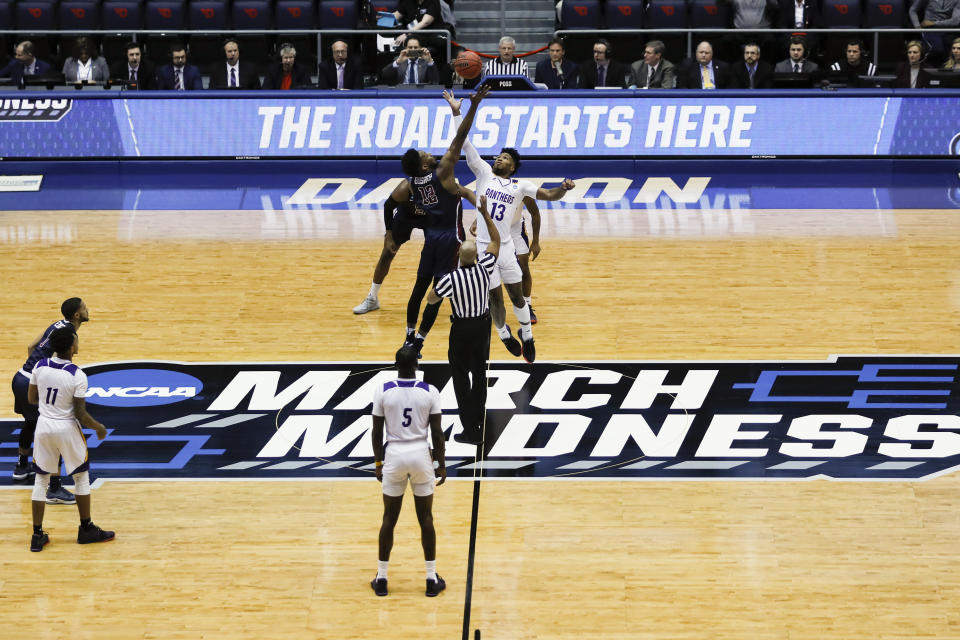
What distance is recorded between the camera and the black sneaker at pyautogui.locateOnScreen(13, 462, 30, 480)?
11125 mm

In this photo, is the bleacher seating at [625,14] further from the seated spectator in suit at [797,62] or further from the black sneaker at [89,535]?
the black sneaker at [89,535]

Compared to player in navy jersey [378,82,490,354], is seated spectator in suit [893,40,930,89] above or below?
above

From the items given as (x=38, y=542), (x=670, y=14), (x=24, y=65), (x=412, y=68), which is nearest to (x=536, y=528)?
(x=38, y=542)

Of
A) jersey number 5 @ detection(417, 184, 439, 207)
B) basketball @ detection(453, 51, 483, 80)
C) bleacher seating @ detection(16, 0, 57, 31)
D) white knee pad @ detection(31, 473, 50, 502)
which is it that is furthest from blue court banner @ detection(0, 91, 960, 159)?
white knee pad @ detection(31, 473, 50, 502)

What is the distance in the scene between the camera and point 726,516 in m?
10.4

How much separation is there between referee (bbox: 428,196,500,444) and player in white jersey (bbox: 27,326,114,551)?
3.16 m

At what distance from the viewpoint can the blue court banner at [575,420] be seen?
11.3m

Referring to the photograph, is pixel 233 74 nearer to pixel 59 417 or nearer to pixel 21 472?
pixel 21 472

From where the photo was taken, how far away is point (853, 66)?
2166 cm

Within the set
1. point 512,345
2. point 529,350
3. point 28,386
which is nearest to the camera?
point 28,386

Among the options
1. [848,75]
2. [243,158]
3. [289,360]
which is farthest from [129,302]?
[848,75]

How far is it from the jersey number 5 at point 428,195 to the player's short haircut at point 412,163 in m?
0.27

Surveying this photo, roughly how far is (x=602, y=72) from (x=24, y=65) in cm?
987

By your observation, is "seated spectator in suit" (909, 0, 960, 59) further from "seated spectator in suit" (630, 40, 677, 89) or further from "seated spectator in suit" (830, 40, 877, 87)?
"seated spectator in suit" (630, 40, 677, 89)
